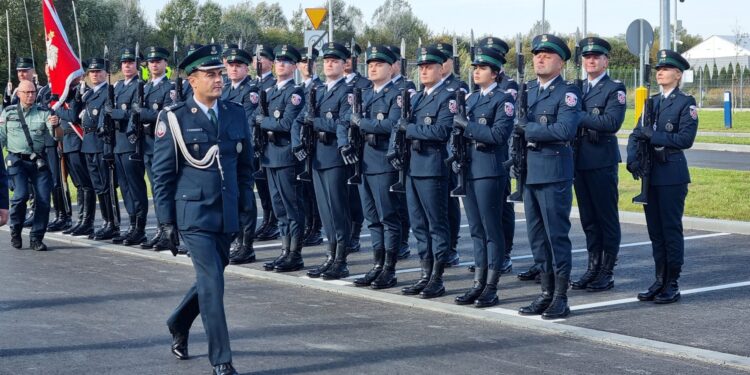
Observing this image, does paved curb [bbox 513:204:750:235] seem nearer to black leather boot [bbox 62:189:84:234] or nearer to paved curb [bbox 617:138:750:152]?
black leather boot [bbox 62:189:84:234]

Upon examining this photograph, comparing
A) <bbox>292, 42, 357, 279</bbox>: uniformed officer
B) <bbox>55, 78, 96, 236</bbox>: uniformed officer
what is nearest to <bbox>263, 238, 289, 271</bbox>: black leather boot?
<bbox>292, 42, 357, 279</bbox>: uniformed officer

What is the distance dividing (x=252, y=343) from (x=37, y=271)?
4.48 meters

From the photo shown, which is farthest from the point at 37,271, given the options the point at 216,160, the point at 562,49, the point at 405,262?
the point at 562,49

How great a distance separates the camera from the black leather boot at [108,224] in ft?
48.5

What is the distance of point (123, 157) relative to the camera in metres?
14.4

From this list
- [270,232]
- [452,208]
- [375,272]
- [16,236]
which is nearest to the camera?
[375,272]

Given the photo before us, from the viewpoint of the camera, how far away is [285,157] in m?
12.3

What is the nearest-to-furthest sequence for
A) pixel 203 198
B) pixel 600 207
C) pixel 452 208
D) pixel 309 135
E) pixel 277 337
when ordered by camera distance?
pixel 203 198 → pixel 277 337 → pixel 600 207 → pixel 309 135 → pixel 452 208

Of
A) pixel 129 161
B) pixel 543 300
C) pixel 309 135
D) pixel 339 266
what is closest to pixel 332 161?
pixel 309 135

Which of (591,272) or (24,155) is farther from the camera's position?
(24,155)

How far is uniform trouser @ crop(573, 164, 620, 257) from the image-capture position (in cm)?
1072

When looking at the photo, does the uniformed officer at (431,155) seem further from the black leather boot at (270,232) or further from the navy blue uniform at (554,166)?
the black leather boot at (270,232)

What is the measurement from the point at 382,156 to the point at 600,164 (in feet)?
6.43

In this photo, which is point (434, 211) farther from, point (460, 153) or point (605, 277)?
point (605, 277)
